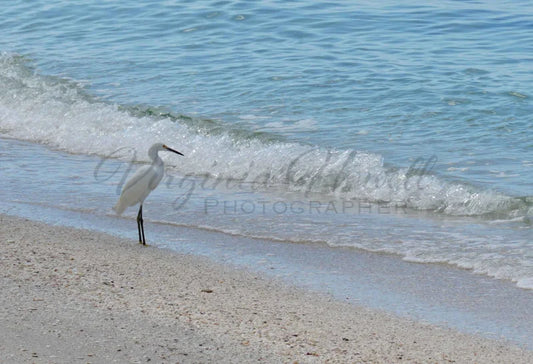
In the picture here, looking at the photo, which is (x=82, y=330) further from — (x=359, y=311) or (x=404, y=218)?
(x=404, y=218)

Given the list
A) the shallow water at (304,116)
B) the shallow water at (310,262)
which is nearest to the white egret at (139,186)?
the shallow water at (310,262)

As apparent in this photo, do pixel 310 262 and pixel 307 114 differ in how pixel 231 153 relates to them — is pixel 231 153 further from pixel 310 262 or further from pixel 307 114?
pixel 310 262

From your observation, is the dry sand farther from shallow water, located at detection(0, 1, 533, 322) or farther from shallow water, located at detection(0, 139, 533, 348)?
shallow water, located at detection(0, 1, 533, 322)

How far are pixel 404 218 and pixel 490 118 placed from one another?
328cm

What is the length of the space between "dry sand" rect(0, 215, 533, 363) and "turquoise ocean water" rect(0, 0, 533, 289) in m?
1.21

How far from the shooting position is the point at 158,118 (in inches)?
411

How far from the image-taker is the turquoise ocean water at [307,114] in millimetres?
6922

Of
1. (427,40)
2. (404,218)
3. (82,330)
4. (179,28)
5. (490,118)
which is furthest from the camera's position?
(179,28)

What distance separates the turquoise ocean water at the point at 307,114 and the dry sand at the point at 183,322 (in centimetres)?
121

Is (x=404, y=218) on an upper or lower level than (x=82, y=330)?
lower

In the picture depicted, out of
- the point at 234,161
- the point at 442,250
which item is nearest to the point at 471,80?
the point at 234,161

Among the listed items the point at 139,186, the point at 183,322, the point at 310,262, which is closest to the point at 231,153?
the point at 139,186

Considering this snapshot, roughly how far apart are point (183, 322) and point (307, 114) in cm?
606

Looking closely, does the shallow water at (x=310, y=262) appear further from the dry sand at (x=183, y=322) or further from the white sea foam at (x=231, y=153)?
the white sea foam at (x=231, y=153)
